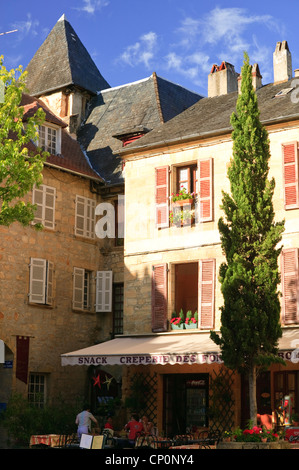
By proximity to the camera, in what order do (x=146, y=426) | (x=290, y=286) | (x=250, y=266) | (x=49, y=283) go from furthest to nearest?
(x=49, y=283) < (x=290, y=286) < (x=146, y=426) < (x=250, y=266)

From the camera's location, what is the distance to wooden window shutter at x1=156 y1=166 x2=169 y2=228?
1959 centimetres

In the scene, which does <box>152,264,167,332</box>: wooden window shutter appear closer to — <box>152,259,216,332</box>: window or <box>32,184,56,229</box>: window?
<box>152,259,216,332</box>: window

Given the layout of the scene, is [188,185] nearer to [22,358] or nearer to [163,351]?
[163,351]

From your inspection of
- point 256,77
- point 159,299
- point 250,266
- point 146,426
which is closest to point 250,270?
point 250,266

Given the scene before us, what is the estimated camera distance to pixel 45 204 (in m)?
21.3

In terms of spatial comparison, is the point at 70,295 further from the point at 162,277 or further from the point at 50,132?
the point at 50,132

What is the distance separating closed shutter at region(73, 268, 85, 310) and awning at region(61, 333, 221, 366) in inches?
100

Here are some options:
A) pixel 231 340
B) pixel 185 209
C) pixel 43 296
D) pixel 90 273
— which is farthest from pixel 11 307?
pixel 231 340

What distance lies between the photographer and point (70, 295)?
2162 centimetres

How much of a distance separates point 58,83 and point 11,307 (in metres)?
8.97

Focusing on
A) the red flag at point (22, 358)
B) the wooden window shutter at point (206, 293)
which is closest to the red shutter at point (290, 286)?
the wooden window shutter at point (206, 293)

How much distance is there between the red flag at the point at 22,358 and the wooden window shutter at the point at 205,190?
5671 millimetres

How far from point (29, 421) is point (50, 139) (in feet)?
27.4

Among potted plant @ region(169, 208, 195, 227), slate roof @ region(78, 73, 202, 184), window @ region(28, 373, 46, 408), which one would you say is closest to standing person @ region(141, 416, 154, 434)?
window @ region(28, 373, 46, 408)
